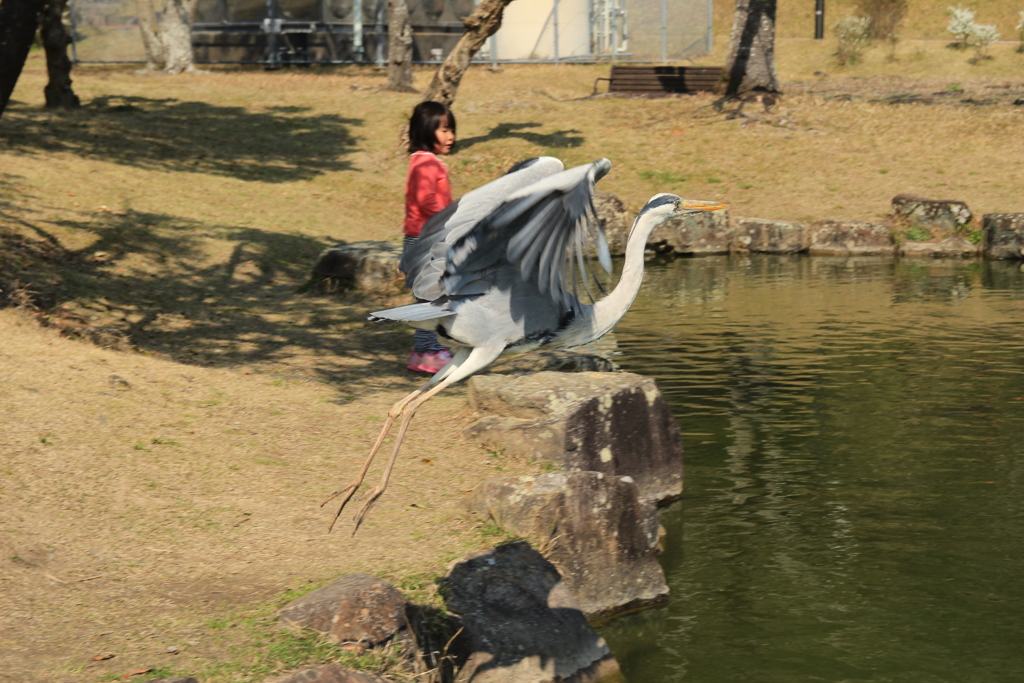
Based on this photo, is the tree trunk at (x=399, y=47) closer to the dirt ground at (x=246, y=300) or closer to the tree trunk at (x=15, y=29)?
the dirt ground at (x=246, y=300)

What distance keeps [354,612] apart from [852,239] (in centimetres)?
1351

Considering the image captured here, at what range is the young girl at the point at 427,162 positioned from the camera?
25.3 ft

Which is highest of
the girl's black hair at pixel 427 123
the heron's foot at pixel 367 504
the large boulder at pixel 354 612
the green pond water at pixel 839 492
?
the girl's black hair at pixel 427 123

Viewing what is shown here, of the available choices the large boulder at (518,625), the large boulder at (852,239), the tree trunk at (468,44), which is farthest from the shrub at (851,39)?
the large boulder at (518,625)

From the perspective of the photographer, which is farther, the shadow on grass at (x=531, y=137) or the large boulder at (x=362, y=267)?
the shadow on grass at (x=531, y=137)

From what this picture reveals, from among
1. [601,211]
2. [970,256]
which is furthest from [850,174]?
[601,211]

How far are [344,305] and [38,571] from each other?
6898mm

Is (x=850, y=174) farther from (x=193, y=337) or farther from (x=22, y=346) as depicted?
(x=22, y=346)

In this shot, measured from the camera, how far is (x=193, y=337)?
10.3 meters

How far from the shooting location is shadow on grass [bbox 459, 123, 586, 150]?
20531 mm

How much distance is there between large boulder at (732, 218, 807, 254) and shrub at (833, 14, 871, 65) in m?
17.8

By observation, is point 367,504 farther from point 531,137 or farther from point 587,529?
point 531,137

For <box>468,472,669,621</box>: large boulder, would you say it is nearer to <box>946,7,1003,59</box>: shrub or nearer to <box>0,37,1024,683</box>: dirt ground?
<box>0,37,1024,683</box>: dirt ground

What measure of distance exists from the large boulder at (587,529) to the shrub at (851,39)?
2920 cm
